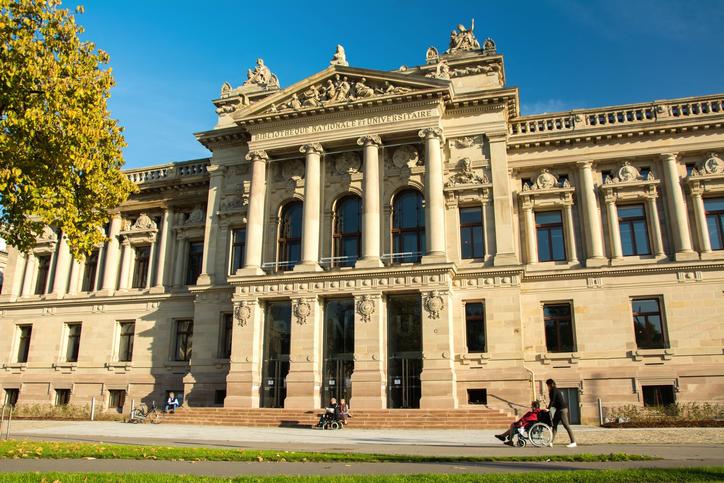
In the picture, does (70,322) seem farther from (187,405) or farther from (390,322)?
(390,322)

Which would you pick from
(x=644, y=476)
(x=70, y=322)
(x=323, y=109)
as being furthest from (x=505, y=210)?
(x=70, y=322)

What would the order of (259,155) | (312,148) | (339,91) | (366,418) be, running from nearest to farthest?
(366,418), (312,148), (339,91), (259,155)

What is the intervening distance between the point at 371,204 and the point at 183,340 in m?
16.2

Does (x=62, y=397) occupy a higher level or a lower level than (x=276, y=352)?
lower

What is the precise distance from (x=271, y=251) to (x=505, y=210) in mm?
14289

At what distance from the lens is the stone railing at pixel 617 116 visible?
34938 mm

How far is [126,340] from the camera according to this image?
42594 mm

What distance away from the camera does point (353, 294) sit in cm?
3366

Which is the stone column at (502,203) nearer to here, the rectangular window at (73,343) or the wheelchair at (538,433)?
the wheelchair at (538,433)

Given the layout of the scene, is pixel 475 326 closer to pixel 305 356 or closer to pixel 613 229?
pixel 305 356

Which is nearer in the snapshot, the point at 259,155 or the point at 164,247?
the point at 259,155

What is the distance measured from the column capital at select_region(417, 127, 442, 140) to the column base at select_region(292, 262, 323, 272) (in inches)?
377

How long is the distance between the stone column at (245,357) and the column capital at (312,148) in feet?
31.5

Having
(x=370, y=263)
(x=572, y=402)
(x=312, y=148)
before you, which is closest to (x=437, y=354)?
(x=370, y=263)
